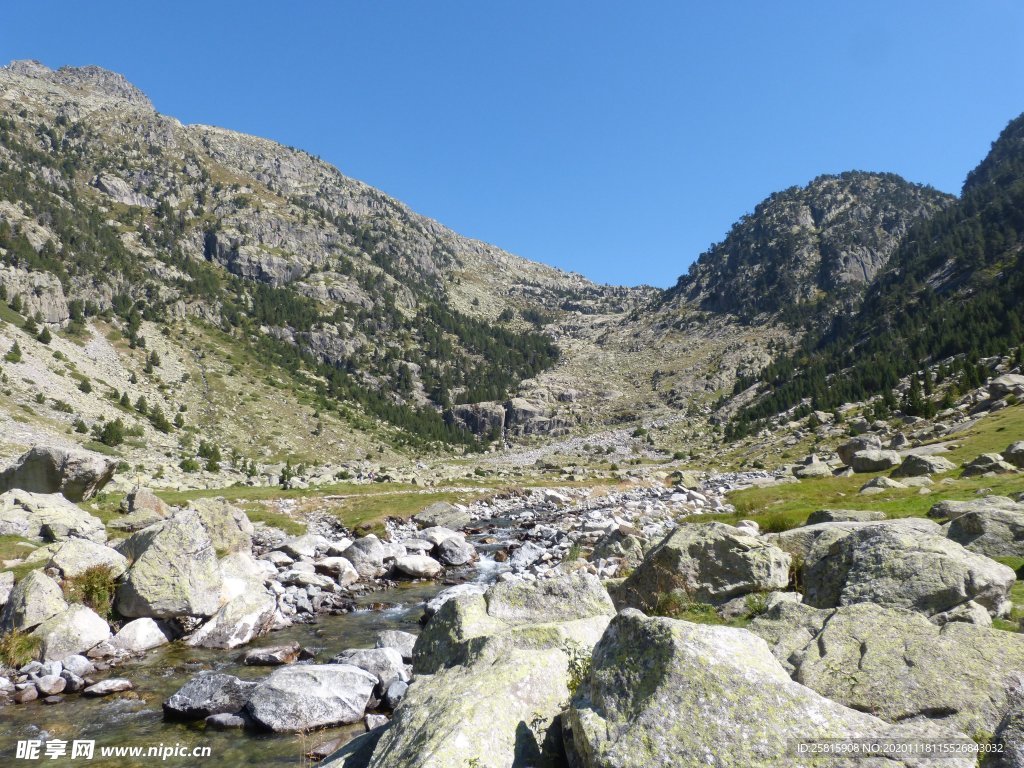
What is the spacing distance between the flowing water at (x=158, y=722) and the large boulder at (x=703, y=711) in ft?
25.6

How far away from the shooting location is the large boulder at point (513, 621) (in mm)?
8398

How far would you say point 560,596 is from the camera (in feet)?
35.3

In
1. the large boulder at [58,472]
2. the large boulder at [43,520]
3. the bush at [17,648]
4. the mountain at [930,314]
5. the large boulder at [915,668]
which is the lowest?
the bush at [17,648]

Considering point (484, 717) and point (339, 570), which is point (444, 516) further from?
point (484, 717)

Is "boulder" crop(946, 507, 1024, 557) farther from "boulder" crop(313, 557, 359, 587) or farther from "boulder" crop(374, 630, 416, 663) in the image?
"boulder" crop(313, 557, 359, 587)

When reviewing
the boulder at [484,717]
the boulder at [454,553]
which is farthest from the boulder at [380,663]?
the boulder at [454,553]

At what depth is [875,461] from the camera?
45.8 meters

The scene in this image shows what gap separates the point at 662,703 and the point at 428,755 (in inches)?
98.6

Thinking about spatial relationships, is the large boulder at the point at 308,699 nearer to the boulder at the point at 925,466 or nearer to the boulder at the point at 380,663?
the boulder at the point at 380,663

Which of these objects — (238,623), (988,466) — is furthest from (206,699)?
(988,466)

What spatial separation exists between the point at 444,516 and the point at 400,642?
107ft

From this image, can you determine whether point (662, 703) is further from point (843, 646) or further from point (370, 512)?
point (370, 512)

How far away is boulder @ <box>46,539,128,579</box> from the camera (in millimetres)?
18344

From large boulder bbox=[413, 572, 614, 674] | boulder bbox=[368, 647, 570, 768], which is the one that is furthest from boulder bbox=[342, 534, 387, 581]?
boulder bbox=[368, 647, 570, 768]
